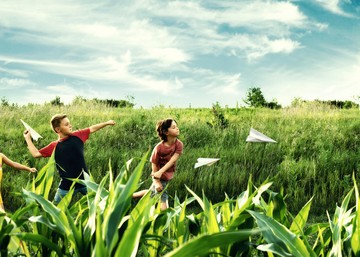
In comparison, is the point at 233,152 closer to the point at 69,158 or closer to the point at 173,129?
the point at 173,129

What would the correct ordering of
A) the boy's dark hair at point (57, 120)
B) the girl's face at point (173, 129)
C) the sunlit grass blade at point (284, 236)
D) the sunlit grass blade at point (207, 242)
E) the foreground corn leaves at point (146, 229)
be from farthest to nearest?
the boy's dark hair at point (57, 120)
the girl's face at point (173, 129)
the sunlit grass blade at point (284, 236)
the foreground corn leaves at point (146, 229)
the sunlit grass blade at point (207, 242)

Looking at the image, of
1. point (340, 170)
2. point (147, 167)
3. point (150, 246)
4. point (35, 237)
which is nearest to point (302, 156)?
point (340, 170)

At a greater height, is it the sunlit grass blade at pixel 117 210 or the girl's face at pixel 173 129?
the girl's face at pixel 173 129

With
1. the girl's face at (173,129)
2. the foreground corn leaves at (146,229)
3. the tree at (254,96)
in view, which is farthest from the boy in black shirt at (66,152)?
the tree at (254,96)

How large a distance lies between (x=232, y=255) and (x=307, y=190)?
5.88m

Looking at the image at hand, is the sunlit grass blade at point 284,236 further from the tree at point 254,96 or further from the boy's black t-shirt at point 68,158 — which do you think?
the tree at point 254,96

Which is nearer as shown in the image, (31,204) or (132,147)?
(31,204)

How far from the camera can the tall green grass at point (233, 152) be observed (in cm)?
811

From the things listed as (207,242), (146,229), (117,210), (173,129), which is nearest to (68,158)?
(173,129)

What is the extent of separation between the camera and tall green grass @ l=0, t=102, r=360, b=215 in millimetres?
8109

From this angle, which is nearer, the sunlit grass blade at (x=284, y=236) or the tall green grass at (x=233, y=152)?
the sunlit grass blade at (x=284, y=236)

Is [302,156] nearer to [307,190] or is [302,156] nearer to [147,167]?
[307,190]

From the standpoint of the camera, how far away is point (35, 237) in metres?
2.47

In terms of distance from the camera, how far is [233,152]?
912 cm
